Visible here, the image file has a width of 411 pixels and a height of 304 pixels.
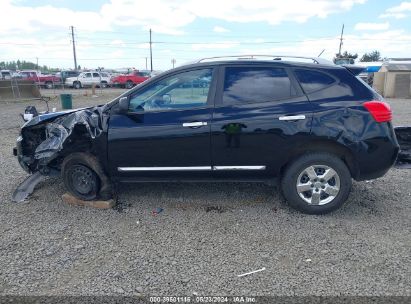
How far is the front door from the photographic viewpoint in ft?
13.1

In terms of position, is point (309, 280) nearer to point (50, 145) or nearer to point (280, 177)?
point (280, 177)

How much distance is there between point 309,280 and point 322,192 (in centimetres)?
137

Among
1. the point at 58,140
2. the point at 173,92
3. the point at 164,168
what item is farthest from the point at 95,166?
the point at 173,92

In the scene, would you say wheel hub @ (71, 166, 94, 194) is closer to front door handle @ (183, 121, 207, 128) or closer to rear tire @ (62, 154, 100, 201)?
rear tire @ (62, 154, 100, 201)

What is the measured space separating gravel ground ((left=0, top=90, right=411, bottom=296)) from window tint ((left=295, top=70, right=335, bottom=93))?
1.50m

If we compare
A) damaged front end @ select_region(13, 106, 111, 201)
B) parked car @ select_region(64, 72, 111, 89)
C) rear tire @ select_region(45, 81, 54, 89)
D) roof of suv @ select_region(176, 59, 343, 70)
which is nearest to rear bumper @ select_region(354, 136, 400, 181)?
roof of suv @ select_region(176, 59, 343, 70)

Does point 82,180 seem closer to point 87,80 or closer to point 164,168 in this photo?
point 164,168

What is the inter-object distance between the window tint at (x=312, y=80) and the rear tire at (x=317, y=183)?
0.76 m

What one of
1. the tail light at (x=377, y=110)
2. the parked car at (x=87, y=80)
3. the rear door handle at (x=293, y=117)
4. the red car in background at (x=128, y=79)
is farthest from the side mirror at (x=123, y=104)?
the red car in background at (x=128, y=79)

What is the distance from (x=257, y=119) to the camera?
153 inches

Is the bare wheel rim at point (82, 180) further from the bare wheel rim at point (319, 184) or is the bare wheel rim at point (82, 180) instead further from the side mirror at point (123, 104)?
the bare wheel rim at point (319, 184)

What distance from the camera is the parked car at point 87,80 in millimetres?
34034

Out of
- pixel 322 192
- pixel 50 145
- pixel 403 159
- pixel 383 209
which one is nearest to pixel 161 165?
pixel 50 145

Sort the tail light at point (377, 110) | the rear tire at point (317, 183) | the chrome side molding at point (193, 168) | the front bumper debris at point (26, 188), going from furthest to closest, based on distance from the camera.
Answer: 1. the front bumper debris at point (26, 188)
2. the chrome side molding at point (193, 168)
3. the rear tire at point (317, 183)
4. the tail light at point (377, 110)
